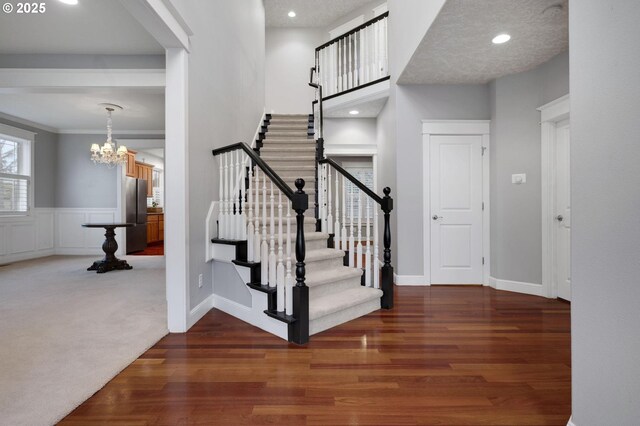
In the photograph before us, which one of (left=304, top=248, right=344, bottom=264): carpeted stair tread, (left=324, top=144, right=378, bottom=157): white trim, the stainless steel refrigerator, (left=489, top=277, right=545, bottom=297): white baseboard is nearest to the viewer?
(left=304, top=248, right=344, bottom=264): carpeted stair tread

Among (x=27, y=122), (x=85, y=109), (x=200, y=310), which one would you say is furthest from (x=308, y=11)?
(x=200, y=310)

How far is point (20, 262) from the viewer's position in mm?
5910

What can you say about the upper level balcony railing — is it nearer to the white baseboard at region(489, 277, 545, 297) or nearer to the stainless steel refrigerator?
the white baseboard at region(489, 277, 545, 297)

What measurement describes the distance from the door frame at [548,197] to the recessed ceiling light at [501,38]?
107 cm

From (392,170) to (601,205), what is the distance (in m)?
3.21

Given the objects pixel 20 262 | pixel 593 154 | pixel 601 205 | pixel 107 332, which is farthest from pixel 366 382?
pixel 20 262

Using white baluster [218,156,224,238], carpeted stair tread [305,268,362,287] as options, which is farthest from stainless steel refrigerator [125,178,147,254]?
carpeted stair tread [305,268,362,287]

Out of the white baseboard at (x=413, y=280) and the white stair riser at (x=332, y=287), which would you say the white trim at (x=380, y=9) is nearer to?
the white baseboard at (x=413, y=280)

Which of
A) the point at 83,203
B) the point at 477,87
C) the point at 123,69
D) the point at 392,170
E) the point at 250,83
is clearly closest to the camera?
the point at 123,69

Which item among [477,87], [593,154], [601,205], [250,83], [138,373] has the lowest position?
[138,373]

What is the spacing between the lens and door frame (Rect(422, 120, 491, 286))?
4.08 m

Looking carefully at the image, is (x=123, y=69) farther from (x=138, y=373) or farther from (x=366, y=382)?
(x=366, y=382)

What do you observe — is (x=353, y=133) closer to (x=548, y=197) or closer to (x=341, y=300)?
(x=548, y=197)

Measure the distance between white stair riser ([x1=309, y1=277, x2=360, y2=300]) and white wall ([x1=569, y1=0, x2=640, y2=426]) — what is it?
1884 mm
